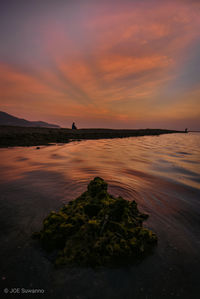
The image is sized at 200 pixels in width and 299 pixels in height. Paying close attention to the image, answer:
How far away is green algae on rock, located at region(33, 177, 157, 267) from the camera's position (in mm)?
2172

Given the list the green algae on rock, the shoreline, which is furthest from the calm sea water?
the shoreline

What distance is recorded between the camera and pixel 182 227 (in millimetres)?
Answer: 3092

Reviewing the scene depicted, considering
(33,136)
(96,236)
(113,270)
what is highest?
(33,136)

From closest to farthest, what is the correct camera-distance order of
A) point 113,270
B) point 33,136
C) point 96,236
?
point 113,270, point 96,236, point 33,136

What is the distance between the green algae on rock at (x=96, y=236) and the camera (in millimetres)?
2172

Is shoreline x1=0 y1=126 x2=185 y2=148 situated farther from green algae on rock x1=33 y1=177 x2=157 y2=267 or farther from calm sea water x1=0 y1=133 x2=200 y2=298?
green algae on rock x1=33 y1=177 x2=157 y2=267

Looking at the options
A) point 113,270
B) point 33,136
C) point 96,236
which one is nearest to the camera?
point 113,270

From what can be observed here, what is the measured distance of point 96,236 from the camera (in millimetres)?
2359

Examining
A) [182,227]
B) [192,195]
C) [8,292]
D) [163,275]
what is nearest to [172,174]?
[192,195]

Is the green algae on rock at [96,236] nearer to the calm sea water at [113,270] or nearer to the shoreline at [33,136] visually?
the calm sea water at [113,270]

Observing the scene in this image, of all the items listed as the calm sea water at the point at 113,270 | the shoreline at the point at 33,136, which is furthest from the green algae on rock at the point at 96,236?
the shoreline at the point at 33,136

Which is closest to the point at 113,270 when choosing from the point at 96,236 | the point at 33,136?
the point at 96,236

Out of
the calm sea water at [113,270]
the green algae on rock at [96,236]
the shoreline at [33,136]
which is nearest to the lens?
the calm sea water at [113,270]

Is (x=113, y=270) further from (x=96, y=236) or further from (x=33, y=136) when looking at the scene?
(x=33, y=136)
